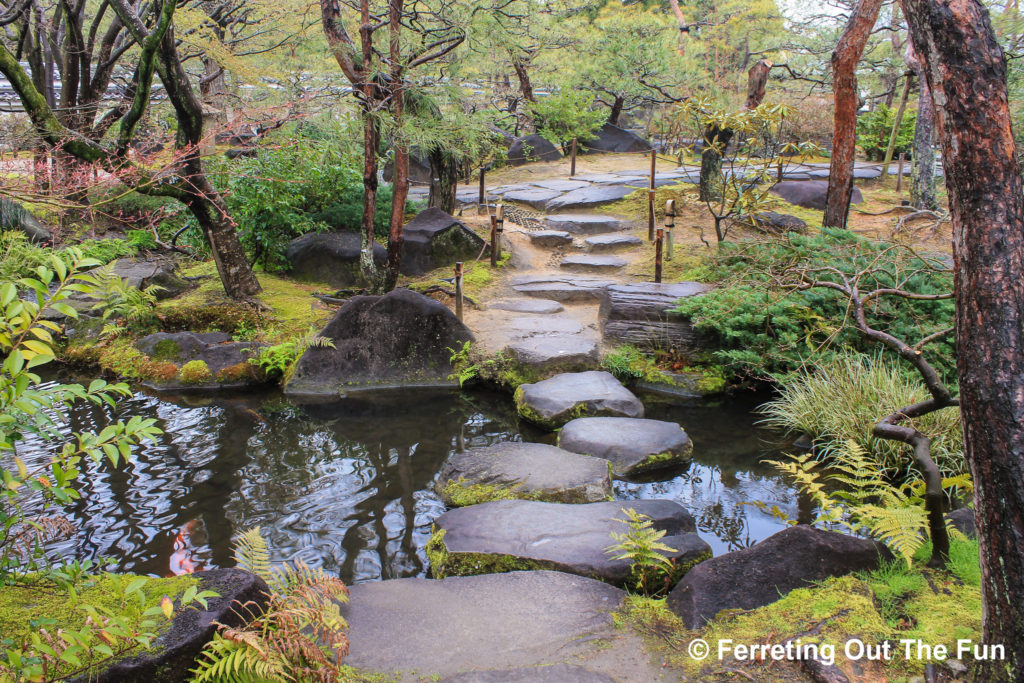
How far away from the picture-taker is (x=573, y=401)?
6.29 metres

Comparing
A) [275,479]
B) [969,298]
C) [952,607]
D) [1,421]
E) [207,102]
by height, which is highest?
[207,102]

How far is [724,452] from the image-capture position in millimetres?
5801

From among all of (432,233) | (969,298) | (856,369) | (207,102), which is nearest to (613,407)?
(856,369)

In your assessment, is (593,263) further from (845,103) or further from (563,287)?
(845,103)

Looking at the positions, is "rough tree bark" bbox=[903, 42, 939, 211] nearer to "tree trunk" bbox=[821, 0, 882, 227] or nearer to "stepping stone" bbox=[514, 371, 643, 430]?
"tree trunk" bbox=[821, 0, 882, 227]

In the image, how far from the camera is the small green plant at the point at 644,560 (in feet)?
11.6

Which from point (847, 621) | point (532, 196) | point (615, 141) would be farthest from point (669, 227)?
point (615, 141)

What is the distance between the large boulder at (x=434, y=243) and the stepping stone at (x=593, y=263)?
1391 millimetres

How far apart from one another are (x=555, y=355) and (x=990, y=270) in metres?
5.01

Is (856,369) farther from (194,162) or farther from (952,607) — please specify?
(194,162)

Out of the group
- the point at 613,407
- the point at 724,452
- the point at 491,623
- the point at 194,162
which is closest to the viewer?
the point at 491,623

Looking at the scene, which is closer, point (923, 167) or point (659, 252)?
point (659, 252)

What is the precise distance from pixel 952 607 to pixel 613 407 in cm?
354

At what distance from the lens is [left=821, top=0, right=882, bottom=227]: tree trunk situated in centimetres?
854
